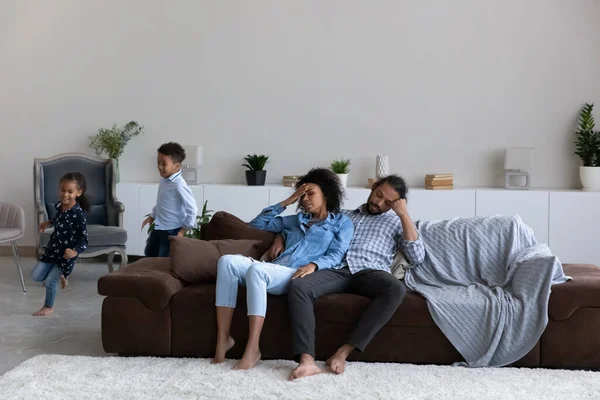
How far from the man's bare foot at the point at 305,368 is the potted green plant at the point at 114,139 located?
4.36 metres

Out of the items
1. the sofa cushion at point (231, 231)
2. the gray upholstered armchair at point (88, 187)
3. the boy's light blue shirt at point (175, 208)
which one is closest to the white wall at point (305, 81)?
the gray upholstered armchair at point (88, 187)

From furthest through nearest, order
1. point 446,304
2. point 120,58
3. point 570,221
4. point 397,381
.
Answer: point 120,58, point 570,221, point 446,304, point 397,381

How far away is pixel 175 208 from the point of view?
5.39 m

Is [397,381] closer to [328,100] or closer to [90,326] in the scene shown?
[90,326]

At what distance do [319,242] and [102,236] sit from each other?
290 cm

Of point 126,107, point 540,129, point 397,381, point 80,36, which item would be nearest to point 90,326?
point 397,381

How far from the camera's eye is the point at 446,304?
12.6ft

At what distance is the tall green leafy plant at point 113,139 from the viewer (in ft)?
24.8

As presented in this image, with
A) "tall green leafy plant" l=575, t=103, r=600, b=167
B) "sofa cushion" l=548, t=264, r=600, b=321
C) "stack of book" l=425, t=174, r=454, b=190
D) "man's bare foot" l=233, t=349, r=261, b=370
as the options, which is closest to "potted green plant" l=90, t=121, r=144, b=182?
"stack of book" l=425, t=174, r=454, b=190

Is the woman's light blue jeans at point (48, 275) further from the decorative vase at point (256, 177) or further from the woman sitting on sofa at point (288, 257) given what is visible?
the decorative vase at point (256, 177)

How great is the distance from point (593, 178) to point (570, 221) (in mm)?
485

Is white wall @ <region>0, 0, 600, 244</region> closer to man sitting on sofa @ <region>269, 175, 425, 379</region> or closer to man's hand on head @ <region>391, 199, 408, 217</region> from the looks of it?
man sitting on sofa @ <region>269, 175, 425, 379</region>

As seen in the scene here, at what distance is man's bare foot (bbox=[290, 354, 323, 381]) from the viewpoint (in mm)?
3606

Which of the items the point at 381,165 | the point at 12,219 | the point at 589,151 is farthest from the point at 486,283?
the point at 12,219
